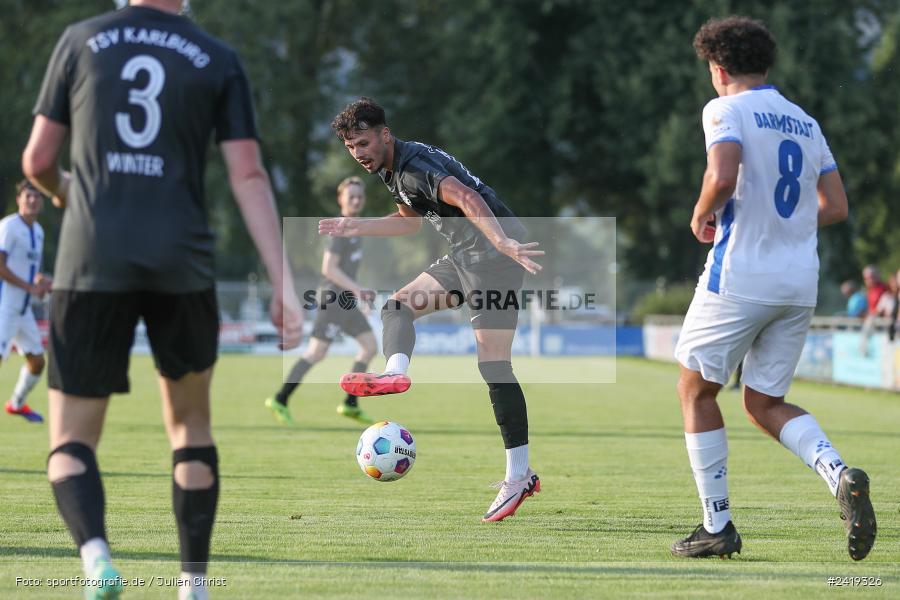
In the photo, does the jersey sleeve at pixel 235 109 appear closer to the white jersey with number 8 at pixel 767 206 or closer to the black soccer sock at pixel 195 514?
the black soccer sock at pixel 195 514

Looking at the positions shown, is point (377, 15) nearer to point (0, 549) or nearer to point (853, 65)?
point (853, 65)

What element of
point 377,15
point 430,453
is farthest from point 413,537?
point 377,15

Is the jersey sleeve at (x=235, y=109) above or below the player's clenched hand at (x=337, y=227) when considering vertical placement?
above

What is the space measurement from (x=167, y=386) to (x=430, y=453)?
697cm

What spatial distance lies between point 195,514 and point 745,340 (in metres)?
2.63

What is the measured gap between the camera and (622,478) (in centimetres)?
941

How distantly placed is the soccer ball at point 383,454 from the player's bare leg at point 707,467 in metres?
2.65

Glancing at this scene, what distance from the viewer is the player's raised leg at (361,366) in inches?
570

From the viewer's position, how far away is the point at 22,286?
43.0 feet

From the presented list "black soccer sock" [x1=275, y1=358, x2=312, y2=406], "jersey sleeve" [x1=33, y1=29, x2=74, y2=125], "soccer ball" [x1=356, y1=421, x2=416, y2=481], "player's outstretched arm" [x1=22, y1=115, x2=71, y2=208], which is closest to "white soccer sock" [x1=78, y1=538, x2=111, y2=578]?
"player's outstretched arm" [x1=22, y1=115, x2=71, y2=208]

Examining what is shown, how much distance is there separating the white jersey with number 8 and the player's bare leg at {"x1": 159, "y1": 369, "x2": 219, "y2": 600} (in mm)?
2465

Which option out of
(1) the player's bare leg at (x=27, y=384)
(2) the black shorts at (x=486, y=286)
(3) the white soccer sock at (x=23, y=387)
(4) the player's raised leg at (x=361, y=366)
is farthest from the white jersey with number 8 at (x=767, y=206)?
(3) the white soccer sock at (x=23, y=387)

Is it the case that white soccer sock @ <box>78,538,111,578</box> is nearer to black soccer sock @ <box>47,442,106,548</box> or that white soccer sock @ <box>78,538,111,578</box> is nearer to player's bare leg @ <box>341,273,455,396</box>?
black soccer sock @ <box>47,442,106,548</box>

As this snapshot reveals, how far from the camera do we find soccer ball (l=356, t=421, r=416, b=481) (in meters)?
8.22
